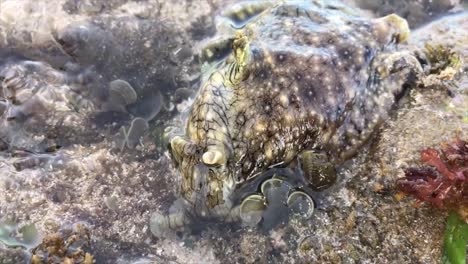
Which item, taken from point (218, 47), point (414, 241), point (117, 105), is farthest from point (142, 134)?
point (414, 241)

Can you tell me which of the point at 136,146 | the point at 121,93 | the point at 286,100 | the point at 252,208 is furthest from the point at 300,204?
the point at 121,93

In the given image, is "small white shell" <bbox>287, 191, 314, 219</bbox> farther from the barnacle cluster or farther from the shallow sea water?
the barnacle cluster

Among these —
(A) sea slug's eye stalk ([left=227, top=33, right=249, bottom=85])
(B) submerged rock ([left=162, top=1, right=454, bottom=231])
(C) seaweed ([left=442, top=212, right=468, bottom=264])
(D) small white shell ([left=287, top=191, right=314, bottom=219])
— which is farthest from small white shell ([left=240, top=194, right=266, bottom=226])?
(C) seaweed ([left=442, top=212, right=468, bottom=264])

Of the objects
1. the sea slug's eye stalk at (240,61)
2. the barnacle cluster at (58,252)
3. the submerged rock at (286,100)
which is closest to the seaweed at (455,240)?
the submerged rock at (286,100)

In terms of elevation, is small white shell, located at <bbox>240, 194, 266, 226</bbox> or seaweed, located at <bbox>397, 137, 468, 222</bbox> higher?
seaweed, located at <bbox>397, 137, 468, 222</bbox>

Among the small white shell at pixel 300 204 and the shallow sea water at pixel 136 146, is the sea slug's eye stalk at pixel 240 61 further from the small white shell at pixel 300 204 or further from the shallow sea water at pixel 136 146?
the small white shell at pixel 300 204

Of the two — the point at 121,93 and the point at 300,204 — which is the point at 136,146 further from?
the point at 300,204
